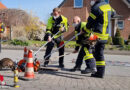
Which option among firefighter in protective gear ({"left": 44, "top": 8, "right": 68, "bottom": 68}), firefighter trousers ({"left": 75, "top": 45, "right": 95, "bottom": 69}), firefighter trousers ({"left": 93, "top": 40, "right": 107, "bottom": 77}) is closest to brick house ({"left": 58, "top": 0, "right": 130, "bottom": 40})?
firefighter in protective gear ({"left": 44, "top": 8, "right": 68, "bottom": 68})

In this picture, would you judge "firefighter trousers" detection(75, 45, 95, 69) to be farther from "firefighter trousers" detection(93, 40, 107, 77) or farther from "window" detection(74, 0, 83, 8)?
"window" detection(74, 0, 83, 8)

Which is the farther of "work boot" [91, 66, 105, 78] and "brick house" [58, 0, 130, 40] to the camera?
"brick house" [58, 0, 130, 40]

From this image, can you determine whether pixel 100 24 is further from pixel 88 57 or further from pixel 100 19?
pixel 88 57

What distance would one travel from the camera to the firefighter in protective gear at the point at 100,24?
582 cm

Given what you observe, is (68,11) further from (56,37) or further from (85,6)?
(56,37)

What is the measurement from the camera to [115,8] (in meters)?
26.7

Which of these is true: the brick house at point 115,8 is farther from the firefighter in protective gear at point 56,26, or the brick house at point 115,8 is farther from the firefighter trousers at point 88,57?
the firefighter trousers at point 88,57

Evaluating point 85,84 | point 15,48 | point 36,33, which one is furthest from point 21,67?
point 36,33

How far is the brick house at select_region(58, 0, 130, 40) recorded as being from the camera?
2626 centimetres

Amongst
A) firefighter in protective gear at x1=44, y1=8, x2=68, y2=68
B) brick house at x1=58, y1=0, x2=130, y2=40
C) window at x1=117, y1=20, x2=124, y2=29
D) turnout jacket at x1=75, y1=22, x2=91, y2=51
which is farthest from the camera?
window at x1=117, y1=20, x2=124, y2=29

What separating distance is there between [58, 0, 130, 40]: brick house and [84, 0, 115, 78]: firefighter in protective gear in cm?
2037

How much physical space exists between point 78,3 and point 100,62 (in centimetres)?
2163

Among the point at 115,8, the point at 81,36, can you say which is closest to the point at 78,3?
the point at 115,8

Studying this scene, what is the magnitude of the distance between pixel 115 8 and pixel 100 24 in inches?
855
